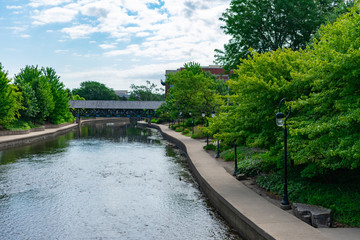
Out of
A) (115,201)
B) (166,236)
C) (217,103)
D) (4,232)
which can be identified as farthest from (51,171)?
(217,103)

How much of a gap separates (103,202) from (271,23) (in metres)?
28.0

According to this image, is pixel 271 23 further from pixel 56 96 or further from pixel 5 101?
pixel 56 96

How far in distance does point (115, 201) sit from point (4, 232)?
463 centimetres

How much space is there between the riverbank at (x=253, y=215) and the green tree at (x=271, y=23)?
23.4m

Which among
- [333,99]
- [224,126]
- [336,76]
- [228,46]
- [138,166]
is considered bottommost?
[138,166]

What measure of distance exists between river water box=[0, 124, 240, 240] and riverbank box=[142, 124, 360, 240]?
0.51 metres

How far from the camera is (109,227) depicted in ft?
37.6

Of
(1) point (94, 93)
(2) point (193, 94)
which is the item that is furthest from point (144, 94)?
(2) point (193, 94)

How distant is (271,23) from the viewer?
35.3 metres

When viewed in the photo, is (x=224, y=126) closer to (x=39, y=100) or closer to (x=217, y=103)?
(x=217, y=103)

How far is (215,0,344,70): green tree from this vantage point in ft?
114

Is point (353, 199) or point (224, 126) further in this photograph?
point (224, 126)

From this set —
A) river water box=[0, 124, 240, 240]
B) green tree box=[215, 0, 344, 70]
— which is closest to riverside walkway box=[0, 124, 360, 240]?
river water box=[0, 124, 240, 240]

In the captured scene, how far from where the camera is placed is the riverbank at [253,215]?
8750mm
